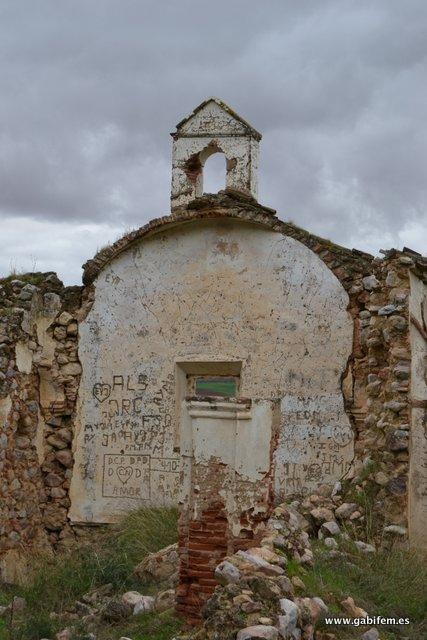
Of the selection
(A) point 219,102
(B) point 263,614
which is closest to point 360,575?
(B) point 263,614

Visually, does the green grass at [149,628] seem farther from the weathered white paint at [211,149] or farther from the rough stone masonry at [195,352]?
the weathered white paint at [211,149]

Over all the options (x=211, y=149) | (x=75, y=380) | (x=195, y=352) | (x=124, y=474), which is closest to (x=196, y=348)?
(x=195, y=352)

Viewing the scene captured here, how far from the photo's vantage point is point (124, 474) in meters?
11.1

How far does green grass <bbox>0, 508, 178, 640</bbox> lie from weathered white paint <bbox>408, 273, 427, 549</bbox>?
2592mm

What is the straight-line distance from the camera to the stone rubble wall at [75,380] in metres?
8.94

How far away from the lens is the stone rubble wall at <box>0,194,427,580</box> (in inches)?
352

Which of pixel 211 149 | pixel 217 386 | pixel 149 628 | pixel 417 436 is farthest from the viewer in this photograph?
pixel 211 149

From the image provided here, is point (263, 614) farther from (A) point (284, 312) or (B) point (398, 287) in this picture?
(A) point (284, 312)

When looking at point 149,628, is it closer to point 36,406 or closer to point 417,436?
point 417,436

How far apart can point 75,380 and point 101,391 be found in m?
0.39

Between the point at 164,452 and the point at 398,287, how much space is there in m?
3.75

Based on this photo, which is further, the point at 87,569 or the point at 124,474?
the point at 124,474

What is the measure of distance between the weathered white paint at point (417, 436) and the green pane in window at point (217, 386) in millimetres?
2727

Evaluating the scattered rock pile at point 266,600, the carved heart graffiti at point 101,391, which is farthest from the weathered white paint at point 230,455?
the carved heart graffiti at point 101,391
